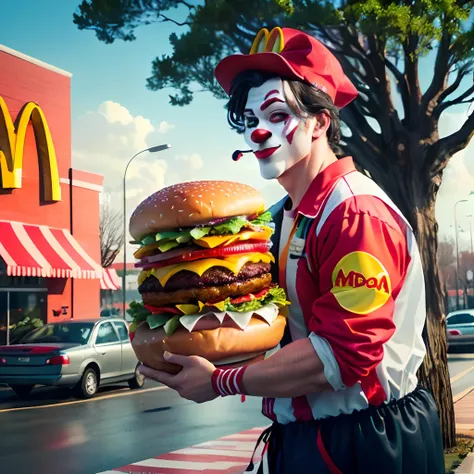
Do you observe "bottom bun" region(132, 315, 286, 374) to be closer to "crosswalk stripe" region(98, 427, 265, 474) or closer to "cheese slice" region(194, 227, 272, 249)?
"cheese slice" region(194, 227, 272, 249)

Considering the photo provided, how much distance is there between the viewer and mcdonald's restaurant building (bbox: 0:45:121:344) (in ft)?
84.2

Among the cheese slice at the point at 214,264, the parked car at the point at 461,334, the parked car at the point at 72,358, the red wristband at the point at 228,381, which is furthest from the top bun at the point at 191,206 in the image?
the parked car at the point at 461,334

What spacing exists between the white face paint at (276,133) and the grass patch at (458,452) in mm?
6252

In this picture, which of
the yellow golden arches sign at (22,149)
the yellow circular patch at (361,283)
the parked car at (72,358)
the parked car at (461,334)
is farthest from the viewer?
the parked car at (461,334)

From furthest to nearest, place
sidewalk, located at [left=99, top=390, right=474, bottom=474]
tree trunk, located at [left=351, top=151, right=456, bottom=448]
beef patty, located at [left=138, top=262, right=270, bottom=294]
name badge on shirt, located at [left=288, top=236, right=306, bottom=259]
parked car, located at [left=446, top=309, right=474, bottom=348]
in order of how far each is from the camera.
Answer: parked car, located at [left=446, top=309, right=474, bottom=348]
tree trunk, located at [left=351, top=151, right=456, bottom=448]
sidewalk, located at [left=99, top=390, right=474, bottom=474]
beef patty, located at [left=138, top=262, right=270, bottom=294]
name badge on shirt, located at [left=288, top=236, right=306, bottom=259]

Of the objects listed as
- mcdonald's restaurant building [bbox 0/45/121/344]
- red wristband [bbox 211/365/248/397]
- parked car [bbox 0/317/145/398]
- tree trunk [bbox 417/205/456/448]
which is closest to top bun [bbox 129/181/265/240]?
red wristband [bbox 211/365/248/397]

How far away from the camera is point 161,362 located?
228 centimetres

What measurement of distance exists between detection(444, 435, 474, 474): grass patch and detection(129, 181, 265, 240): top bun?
19.8 ft

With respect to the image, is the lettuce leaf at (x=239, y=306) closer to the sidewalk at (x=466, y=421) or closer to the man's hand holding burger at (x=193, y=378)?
the man's hand holding burger at (x=193, y=378)

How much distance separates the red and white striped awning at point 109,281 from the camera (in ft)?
102

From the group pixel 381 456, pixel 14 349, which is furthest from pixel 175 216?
pixel 14 349

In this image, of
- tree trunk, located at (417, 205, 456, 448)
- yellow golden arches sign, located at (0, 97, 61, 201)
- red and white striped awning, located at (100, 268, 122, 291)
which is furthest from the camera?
red and white striped awning, located at (100, 268, 122, 291)

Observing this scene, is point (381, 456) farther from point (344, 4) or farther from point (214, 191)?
point (344, 4)

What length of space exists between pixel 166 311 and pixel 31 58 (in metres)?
26.9
